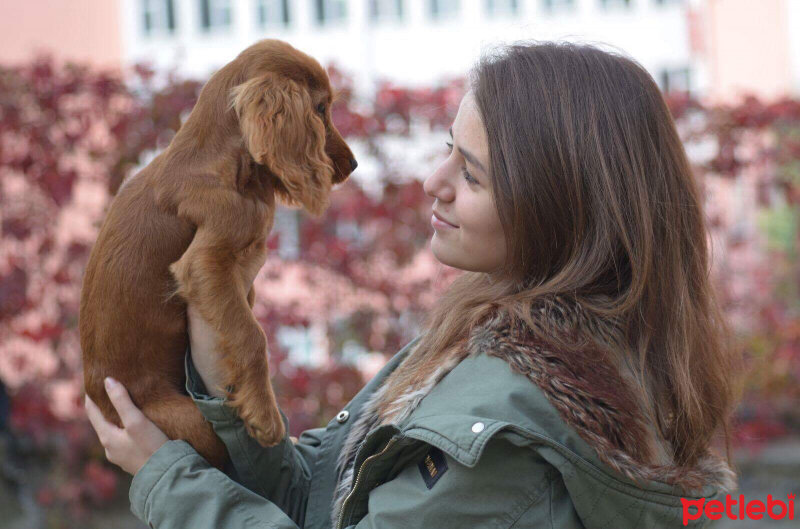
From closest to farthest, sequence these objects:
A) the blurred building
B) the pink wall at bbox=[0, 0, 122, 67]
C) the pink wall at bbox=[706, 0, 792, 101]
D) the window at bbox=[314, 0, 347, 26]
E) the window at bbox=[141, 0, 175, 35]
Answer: the pink wall at bbox=[0, 0, 122, 67] < the pink wall at bbox=[706, 0, 792, 101] < the blurred building < the window at bbox=[314, 0, 347, 26] < the window at bbox=[141, 0, 175, 35]

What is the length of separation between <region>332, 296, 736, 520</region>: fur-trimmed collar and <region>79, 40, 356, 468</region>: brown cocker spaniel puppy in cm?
46

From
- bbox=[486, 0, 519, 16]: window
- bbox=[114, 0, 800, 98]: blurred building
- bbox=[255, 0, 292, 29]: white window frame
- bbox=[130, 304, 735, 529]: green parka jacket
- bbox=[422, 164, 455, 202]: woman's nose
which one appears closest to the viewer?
bbox=[130, 304, 735, 529]: green parka jacket

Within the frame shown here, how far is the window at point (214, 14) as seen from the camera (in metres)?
21.3

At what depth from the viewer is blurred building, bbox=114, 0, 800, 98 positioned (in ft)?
59.2

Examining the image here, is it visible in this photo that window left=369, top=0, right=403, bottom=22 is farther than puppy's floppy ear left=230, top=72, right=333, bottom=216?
Yes

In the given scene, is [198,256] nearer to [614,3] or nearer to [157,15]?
[614,3]

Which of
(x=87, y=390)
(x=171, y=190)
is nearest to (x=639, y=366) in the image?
(x=171, y=190)

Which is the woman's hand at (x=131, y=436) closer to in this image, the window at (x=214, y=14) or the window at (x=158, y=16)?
the window at (x=214, y=14)

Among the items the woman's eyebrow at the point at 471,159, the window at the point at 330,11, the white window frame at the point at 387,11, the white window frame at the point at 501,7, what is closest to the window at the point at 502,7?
the white window frame at the point at 501,7

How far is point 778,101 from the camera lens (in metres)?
5.98

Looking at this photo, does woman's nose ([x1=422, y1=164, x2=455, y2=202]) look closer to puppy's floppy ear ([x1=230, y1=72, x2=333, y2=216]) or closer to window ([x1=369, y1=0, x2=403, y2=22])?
puppy's floppy ear ([x1=230, y1=72, x2=333, y2=216])

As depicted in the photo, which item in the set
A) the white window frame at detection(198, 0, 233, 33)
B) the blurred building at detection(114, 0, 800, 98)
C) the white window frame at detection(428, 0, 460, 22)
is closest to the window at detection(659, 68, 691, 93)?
the blurred building at detection(114, 0, 800, 98)

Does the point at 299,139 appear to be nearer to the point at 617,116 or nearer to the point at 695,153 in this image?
the point at 617,116

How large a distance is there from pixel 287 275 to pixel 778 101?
3.82 metres
